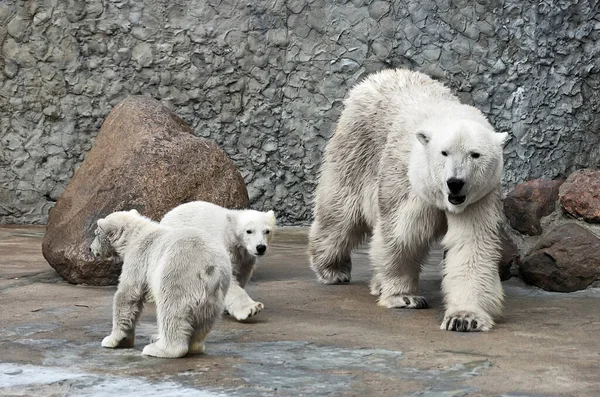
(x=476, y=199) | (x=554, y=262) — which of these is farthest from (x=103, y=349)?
(x=554, y=262)

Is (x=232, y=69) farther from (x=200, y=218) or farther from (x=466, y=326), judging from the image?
(x=466, y=326)

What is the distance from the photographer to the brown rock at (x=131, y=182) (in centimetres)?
612

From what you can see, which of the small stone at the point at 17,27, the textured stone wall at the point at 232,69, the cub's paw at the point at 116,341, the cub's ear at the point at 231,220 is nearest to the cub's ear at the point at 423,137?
the cub's ear at the point at 231,220

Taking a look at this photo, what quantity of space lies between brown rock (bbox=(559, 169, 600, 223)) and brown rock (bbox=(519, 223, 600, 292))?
0.36 feet

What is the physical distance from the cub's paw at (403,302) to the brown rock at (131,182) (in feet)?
4.52

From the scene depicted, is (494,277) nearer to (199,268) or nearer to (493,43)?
(199,268)

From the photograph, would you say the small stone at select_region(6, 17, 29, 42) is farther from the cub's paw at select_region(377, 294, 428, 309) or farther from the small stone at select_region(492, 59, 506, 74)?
the cub's paw at select_region(377, 294, 428, 309)

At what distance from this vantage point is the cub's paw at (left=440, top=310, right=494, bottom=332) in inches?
190

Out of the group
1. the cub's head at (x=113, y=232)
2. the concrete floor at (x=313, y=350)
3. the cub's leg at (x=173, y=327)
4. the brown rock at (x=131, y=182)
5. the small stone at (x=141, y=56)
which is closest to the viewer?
the concrete floor at (x=313, y=350)

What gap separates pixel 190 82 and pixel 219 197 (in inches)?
107

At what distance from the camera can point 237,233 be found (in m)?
5.22

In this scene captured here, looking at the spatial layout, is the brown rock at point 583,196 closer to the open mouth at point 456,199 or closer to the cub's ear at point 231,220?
the open mouth at point 456,199

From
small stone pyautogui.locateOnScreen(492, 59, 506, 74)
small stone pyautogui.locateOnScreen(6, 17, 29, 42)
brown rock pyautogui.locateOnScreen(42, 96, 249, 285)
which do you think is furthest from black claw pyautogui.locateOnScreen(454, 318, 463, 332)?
small stone pyautogui.locateOnScreen(6, 17, 29, 42)

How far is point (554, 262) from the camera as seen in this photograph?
231 inches
